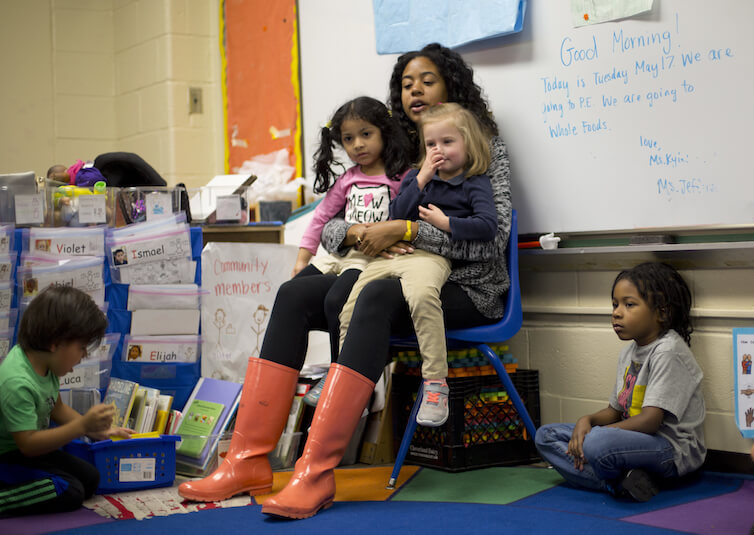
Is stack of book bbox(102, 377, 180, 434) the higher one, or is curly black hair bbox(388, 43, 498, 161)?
curly black hair bbox(388, 43, 498, 161)

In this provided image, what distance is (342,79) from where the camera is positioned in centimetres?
323

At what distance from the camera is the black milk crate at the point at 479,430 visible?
237 centimetres

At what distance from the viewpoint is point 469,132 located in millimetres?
2312

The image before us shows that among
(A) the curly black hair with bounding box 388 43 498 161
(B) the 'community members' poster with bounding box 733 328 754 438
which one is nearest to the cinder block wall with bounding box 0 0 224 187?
(A) the curly black hair with bounding box 388 43 498 161

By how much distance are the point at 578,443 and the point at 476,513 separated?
0.33 m

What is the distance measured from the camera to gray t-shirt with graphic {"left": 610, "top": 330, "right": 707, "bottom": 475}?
204cm

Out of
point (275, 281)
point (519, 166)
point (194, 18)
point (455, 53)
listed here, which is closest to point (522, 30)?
point (455, 53)

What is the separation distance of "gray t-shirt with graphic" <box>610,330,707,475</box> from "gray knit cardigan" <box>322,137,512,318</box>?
400 mm

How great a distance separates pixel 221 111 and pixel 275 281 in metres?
1.14

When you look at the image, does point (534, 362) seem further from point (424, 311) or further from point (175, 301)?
point (175, 301)

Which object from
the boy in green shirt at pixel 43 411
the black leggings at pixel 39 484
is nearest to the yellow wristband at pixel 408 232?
the boy in green shirt at pixel 43 411

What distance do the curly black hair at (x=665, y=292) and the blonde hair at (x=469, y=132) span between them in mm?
482

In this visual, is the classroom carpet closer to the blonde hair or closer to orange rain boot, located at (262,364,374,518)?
orange rain boot, located at (262,364,374,518)

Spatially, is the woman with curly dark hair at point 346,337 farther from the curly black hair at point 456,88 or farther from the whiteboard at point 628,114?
the whiteboard at point 628,114
